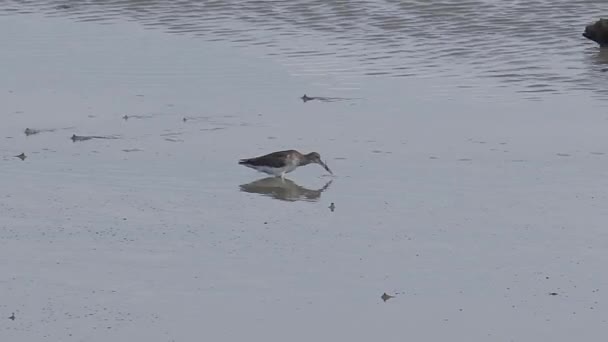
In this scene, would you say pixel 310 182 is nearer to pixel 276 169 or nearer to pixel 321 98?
pixel 276 169

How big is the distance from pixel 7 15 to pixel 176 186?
11994 millimetres

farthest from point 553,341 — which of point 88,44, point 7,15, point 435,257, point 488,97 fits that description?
point 7,15

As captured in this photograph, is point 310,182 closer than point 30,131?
Yes

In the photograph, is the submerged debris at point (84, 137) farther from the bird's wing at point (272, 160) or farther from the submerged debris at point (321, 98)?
the submerged debris at point (321, 98)

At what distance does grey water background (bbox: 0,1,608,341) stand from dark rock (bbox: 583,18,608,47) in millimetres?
330

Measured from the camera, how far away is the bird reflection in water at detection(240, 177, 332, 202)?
13750mm

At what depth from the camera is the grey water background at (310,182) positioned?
10.3 meters

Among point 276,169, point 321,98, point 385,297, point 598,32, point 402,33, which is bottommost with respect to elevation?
point 402,33

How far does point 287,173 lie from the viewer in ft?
48.3

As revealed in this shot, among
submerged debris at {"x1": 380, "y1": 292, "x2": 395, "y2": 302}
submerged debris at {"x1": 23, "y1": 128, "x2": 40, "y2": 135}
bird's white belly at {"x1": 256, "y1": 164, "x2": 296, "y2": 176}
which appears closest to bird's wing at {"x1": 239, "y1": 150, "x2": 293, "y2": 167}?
bird's white belly at {"x1": 256, "y1": 164, "x2": 296, "y2": 176}

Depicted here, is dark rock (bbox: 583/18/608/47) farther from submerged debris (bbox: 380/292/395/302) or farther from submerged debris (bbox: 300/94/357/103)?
submerged debris (bbox: 380/292/395/302)

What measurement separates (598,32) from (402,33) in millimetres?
2765

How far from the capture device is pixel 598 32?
20719 millimetres

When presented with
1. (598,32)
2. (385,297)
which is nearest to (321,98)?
(598,32)
